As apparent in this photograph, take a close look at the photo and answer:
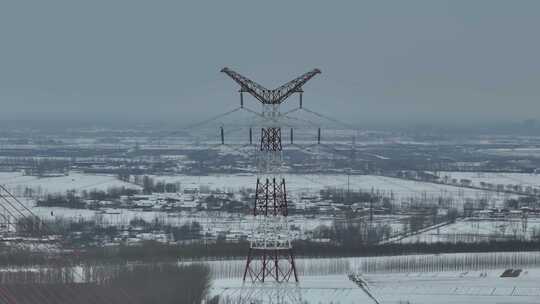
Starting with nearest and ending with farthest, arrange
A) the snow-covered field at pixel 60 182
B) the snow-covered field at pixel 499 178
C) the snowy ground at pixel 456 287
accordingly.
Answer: the snowy ground at pixel 456 287 → the snow-covered field at pixel 60 182 → the snow-covered field at pixel 499 178

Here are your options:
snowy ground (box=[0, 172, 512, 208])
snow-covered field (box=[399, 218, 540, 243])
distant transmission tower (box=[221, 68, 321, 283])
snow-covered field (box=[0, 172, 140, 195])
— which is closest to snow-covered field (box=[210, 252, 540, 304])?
distant transmission tower (box=[221, 68, 321, 283])

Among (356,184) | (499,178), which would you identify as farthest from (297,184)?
(499,178)

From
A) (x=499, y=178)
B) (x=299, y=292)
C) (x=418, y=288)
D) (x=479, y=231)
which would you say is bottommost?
(x=418, y=288)

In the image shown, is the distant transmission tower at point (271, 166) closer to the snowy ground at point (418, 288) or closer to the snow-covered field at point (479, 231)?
the snowy ground at point (418, 288)

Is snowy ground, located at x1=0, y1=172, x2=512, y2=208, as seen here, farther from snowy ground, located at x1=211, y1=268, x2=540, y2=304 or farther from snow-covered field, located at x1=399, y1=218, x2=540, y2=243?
snowy ground, located at x1=211, y1=268, x2=540, y2=304

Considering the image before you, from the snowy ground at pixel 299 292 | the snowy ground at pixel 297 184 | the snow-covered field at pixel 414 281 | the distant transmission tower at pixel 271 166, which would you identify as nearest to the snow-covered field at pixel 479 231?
the snow-covered field at pixel 414 281

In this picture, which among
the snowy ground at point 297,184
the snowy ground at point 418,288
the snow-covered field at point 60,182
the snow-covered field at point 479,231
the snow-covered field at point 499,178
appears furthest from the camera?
the snow-covered field at point 499,178

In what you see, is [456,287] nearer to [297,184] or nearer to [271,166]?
[271,166]

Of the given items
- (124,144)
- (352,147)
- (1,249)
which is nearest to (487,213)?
(1,249)

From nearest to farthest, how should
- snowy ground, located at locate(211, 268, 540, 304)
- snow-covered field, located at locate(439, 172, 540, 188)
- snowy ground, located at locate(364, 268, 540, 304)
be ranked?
snowy ground, located at locate(211, 268, 540, 304)
snowy ground, located at locate(364, 268, 540, 304)
snow-covered field, located at locate(439, 172, 540, 188)
